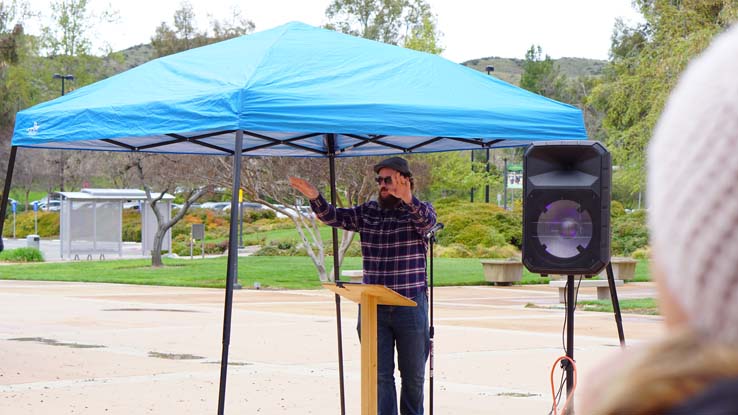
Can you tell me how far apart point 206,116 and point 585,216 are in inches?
95.4

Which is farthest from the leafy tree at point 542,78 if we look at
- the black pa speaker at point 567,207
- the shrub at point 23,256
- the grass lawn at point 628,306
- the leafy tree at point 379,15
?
the black pa speaker at point 567,207

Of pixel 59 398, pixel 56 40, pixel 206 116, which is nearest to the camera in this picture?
pixel 206 116

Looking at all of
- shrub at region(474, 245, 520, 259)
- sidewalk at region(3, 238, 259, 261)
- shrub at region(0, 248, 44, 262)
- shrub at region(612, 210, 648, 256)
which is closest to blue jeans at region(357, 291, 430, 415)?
shrub at region(474, 245, 520, 259)

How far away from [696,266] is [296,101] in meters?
5.16

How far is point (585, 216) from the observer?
6668 mm

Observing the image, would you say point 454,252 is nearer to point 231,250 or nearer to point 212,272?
point 212,272

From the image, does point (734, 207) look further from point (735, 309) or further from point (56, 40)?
point (56, 40)

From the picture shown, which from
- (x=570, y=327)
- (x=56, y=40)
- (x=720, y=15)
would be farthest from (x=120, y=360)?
(x=56, y=40)

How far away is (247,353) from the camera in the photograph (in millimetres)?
12211

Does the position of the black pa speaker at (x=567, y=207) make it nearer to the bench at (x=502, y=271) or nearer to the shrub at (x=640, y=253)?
the bench at (x=502, y=271)

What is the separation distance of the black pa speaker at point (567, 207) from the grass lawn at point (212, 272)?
60.0 ft

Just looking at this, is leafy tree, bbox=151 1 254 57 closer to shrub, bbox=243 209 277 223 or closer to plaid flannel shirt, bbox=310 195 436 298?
shrub, bbox=243 209 277 223

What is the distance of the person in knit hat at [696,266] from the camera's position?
0.76 metres

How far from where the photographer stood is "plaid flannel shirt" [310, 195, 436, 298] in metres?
6.73
